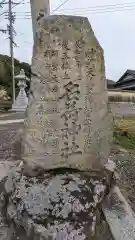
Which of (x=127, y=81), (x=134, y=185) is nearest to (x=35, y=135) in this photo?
(x=134, y=185)

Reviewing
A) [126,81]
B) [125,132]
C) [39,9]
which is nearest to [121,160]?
[125,132]

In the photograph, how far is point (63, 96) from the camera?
2816 mm

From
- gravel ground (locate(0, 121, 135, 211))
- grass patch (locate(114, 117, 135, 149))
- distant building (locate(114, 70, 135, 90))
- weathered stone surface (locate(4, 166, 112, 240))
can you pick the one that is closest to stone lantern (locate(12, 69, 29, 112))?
distant building (locate(114, 70, 135, 90))

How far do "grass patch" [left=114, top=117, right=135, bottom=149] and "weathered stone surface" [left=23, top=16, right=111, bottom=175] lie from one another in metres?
3.59

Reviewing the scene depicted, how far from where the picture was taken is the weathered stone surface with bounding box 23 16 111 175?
2779 mm

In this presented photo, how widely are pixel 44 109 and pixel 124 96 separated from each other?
554 centimetres

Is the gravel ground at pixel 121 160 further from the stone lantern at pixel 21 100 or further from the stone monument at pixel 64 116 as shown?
the stone lantern at pixel 21 100

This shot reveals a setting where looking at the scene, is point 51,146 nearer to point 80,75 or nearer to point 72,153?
point 72,153

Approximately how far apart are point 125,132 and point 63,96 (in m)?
4.58

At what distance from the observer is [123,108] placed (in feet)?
29.5

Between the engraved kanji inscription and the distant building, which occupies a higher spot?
the distant building

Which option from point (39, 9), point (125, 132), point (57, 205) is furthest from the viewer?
point (125, 132)

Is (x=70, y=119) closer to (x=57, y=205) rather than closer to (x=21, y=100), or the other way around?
(x=57, y=205)

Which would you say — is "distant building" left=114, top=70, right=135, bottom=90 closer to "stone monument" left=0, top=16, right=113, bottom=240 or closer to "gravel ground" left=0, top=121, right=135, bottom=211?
"gravel ground" left=0, top=121, right=135, bottom=211
